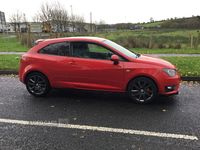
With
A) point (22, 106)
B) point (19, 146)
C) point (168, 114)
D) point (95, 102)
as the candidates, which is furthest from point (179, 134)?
point (22, 106)

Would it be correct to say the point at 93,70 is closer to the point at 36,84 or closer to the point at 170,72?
the point at 36,84

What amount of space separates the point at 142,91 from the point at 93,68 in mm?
1379

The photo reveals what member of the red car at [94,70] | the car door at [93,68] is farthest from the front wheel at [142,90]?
the car door at [93,68]

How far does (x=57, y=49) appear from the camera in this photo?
4762 millimetres

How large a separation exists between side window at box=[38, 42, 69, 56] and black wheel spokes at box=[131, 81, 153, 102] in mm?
2048

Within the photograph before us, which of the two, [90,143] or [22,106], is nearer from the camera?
[90,143]

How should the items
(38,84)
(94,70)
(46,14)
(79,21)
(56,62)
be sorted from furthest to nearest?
(79,21) < (46,14) < (38,84) < (56,62) < (94,70)

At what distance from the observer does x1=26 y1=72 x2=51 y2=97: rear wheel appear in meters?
4.84

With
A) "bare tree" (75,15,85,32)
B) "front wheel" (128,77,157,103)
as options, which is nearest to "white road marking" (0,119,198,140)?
"front wheel" (128,77,157,103)

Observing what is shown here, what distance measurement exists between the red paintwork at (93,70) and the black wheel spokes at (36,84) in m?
0.24

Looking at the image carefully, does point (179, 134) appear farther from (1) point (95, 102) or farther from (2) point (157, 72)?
(1) point (95, 102)

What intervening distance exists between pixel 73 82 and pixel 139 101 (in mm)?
1833

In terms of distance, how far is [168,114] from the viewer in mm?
3842

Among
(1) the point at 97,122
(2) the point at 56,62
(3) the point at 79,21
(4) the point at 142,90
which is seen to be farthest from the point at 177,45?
(3) the point at 79,21
